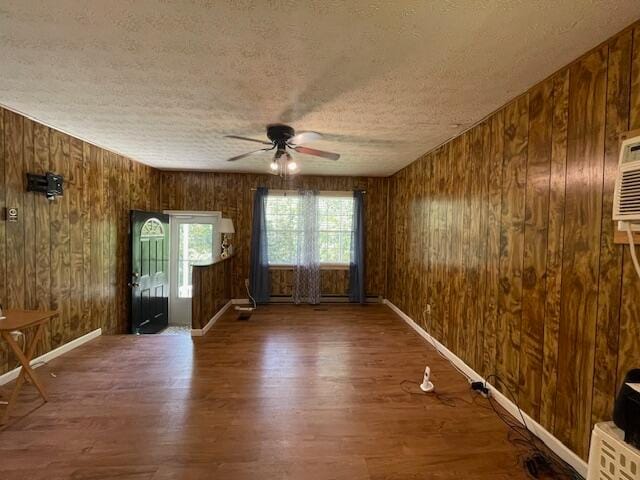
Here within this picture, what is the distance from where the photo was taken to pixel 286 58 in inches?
65.7

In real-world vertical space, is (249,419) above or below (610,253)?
below

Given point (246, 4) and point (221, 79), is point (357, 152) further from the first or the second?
point (246, 4)

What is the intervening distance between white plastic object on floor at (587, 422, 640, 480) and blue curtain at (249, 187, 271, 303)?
4.66m

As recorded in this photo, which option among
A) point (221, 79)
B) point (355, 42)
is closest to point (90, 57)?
point (221, 79)

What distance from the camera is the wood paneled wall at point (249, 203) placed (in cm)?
533

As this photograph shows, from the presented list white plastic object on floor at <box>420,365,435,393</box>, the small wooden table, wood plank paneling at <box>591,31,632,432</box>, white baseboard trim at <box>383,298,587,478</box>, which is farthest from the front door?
wood plank paneling at <box>591,31,632,432</box>

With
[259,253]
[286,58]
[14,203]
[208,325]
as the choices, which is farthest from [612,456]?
[259,253]

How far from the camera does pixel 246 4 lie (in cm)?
128

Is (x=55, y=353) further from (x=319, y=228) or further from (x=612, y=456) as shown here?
(x=612, y=456)

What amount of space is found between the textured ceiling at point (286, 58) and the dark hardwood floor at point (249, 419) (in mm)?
2397

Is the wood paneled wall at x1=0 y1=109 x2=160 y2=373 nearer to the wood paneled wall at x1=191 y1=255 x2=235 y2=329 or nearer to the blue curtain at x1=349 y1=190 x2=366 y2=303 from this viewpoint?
the wood paneled wall at x1=191 y1=255 x2=235 y2=329

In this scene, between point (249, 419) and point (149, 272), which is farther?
point (149, 272)

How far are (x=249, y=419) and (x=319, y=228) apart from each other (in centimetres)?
377

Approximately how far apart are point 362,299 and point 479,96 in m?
4.00
